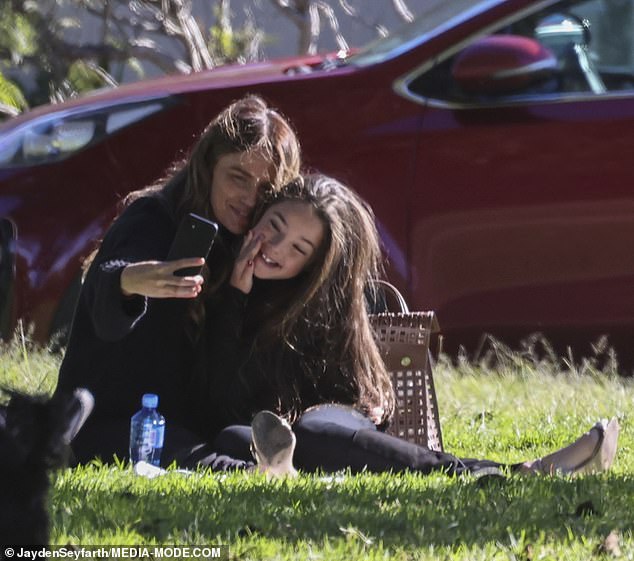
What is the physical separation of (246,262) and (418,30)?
173cm

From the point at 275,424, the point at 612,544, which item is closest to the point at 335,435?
the point at 275,424

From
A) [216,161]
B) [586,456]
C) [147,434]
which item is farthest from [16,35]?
[586,456]

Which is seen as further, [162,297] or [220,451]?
[220,451]

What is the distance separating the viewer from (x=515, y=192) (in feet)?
19.4

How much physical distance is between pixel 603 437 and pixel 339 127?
71.7 inches

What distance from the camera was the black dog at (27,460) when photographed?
8.29ft

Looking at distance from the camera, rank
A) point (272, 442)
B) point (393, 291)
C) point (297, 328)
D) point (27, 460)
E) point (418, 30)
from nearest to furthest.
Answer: point (27, 460) → point (272, 442) → point (297, 328) → point (393, 291) → point (418, 30)

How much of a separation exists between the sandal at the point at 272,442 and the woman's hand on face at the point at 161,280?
0.39 metres

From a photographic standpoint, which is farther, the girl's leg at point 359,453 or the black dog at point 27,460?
the girl's leg at point 359,453

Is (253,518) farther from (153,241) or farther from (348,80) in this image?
(348,80)

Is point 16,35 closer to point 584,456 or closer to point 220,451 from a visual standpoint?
point 220,451

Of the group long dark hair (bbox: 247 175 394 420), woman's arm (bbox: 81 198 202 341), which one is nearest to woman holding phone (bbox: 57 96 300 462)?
woman's arm (bbox: 81 198 202 341)

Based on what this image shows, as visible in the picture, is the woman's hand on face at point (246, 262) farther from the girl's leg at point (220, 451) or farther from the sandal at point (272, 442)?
the sandal at point (272, 442)

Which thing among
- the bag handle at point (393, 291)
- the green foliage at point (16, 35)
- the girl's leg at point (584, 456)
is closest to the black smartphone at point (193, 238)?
the bag handle at point (393, 291)
